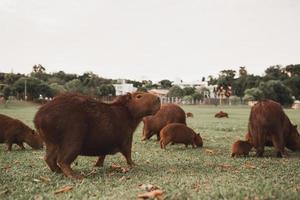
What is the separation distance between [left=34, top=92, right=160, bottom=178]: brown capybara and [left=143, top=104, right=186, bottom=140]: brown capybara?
15.1ft

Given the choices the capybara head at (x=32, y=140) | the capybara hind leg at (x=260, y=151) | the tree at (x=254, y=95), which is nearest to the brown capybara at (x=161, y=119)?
the capybara head at (x=32, y=140)

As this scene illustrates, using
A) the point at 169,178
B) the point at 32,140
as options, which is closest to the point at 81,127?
the point at 169,178

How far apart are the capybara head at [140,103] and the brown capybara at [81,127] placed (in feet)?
0.05

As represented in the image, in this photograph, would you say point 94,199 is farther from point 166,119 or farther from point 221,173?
point 166,119

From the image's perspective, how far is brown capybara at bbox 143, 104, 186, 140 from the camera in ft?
36.5

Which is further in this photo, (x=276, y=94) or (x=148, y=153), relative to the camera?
(x=276, y=94)

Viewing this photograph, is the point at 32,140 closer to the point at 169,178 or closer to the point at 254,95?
the point at 169,178

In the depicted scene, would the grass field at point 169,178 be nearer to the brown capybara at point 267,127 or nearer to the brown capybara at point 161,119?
the brown capybara at point 267,127

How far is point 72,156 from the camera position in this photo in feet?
17.8

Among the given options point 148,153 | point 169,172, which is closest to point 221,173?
point 169,172

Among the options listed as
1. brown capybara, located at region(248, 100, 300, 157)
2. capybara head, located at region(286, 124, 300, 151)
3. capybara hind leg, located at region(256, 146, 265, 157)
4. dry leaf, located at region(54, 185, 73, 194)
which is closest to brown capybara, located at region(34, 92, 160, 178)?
dry leaf, located at region(54, 185, 73, 194)

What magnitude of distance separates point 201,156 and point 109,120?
103 inches

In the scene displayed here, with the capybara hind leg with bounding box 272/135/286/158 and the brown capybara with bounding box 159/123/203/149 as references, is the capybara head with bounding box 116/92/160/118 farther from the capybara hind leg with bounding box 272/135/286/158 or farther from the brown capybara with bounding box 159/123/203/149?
the brown capybara with bounding box 159/123/203/149

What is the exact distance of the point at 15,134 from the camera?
9.38 meters
